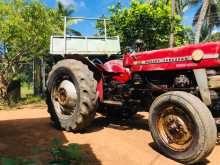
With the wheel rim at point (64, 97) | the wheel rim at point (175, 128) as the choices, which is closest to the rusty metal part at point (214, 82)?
the wheel rim at point (175, 128)

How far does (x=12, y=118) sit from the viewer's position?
9789mm

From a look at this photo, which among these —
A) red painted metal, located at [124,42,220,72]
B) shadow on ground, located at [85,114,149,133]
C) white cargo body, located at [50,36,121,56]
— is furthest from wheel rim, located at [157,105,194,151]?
white cargo body, located at [50,36,121,56]

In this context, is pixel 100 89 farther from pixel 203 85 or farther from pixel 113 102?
pixel 203 85

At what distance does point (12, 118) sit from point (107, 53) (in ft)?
10.6

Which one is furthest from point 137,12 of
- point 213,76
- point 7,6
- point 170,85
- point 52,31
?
point 213,76

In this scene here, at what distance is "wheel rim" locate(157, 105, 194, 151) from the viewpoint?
5508mm

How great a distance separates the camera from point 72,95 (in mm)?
7430

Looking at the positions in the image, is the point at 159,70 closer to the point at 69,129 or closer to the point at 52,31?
the point at 69,129

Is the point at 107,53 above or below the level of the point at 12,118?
above

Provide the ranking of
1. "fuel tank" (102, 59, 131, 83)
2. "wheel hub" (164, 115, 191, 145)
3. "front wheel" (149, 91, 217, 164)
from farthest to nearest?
"fuel tank" (102, 59, 131, 83), "wheel hub" (164, 115, 191, 145), "front wheel" (149, 91, 217, 164)

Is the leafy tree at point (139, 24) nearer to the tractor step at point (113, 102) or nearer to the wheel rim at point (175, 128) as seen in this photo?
the tractor step at point (113, 102)

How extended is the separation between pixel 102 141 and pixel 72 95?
1339mm

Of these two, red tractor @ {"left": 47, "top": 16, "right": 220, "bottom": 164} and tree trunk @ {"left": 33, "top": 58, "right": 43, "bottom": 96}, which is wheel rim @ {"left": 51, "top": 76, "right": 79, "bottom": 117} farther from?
tree trunk @ {"left": 33, "top": 58, "right": 43, "bottom": 96}

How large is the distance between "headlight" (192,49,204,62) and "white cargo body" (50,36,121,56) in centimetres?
353
